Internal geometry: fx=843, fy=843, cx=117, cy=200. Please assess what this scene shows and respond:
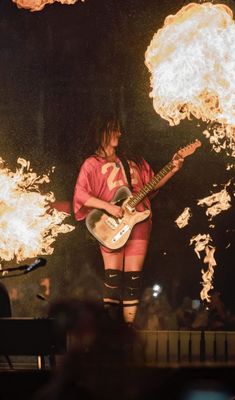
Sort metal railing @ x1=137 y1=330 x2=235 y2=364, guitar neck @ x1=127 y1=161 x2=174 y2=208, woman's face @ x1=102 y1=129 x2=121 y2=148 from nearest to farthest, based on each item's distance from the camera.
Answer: metal railing @ x1=137 y1=330 x2=235 y2=364 → guitar neck @ x1=127 y1=161 x2=174 y2=208 → woman's face @ x1=102 y1=129 x2=121 y2=148

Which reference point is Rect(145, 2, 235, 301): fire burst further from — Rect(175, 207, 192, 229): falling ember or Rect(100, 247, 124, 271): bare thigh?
Rect(100, 247, 124, 271): bare thigh

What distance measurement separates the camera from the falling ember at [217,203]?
11.1 meters

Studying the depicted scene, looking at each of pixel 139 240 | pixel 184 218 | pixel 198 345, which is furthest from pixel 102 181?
pixel 198 345

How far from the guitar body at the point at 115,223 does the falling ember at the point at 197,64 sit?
1.38 meters

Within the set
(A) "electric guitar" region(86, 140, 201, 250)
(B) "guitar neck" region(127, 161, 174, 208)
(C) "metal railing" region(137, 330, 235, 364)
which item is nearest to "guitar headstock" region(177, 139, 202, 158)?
(A) "electric guitar" region(86, 140, 201, 250)

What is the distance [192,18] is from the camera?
37.8ft

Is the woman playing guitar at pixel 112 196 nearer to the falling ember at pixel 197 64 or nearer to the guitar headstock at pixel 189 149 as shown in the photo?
the guitar headstock at pixel 189 149

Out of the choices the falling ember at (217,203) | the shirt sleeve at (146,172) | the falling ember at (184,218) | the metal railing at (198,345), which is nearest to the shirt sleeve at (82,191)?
the shirt sleeve at (146,172)

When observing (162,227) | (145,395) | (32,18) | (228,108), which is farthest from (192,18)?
(145,395)

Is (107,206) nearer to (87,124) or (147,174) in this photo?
(147,174)

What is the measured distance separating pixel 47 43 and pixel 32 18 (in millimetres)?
417

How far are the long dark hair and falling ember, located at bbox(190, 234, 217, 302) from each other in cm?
137

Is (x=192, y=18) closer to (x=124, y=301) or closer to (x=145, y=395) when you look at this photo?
(x=124, y=301)

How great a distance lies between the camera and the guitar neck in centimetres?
1107
